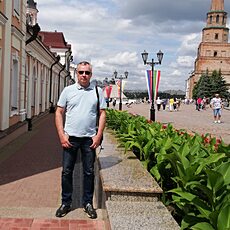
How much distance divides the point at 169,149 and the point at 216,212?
2.27 meters

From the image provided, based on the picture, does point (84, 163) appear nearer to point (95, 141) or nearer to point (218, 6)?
point (95, 141)

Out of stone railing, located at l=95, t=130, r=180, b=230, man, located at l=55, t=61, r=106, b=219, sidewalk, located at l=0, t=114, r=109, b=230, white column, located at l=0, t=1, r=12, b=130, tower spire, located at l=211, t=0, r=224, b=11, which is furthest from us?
tower spire, located at l=211, t=0, r=224, b=11

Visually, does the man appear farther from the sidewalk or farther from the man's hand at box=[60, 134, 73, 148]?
the sidewalk

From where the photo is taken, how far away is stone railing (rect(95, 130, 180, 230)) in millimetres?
3318

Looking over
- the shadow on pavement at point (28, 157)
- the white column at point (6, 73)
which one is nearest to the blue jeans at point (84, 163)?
the shadow on pavement at point (28, 157)

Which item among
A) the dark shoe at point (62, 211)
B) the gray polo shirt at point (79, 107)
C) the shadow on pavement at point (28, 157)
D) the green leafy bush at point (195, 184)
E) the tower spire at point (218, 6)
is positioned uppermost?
the tower spire at point (218, 6)

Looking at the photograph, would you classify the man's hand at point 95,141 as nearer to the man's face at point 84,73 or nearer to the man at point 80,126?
the man at point 80,126

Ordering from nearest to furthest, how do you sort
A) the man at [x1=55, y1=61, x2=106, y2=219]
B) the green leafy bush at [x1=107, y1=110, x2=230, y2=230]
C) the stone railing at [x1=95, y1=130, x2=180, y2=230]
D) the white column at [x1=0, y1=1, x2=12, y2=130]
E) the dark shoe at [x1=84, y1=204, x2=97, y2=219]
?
the green leafy bush at [x1=107, y1=110, x2=230, y2=230] → the stone railing at [x1=95, y1=130, x2=180, y2=230] → the dark shoe at [x1=84, y1=204, x2=97, y2=219] → the man at [x1=55, y1=61, x2=106, y2=219] → the white column at [x1=0, y1=1, x2=12, y2=130]

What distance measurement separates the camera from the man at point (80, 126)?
451 centimetres

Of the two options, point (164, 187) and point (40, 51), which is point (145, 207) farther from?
point (40, 51)

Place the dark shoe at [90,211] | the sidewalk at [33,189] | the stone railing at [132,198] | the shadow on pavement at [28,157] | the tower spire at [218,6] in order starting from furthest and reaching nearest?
the tower spire at [218,6] → the shadow on pavement at [28,157] → the dark shoe at [90,211] → the sidewalk at [33,189] → the stone railing at [132,198]

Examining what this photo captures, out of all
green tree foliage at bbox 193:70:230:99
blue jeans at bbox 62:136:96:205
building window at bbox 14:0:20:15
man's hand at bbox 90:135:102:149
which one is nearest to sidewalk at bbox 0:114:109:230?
blue jeans at bbox 62:136:96:205

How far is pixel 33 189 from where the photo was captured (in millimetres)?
6332

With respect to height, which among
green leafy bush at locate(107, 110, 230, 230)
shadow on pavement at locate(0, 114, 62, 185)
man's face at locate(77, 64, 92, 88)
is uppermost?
man's face at locate(77, 64, 92, 88)
